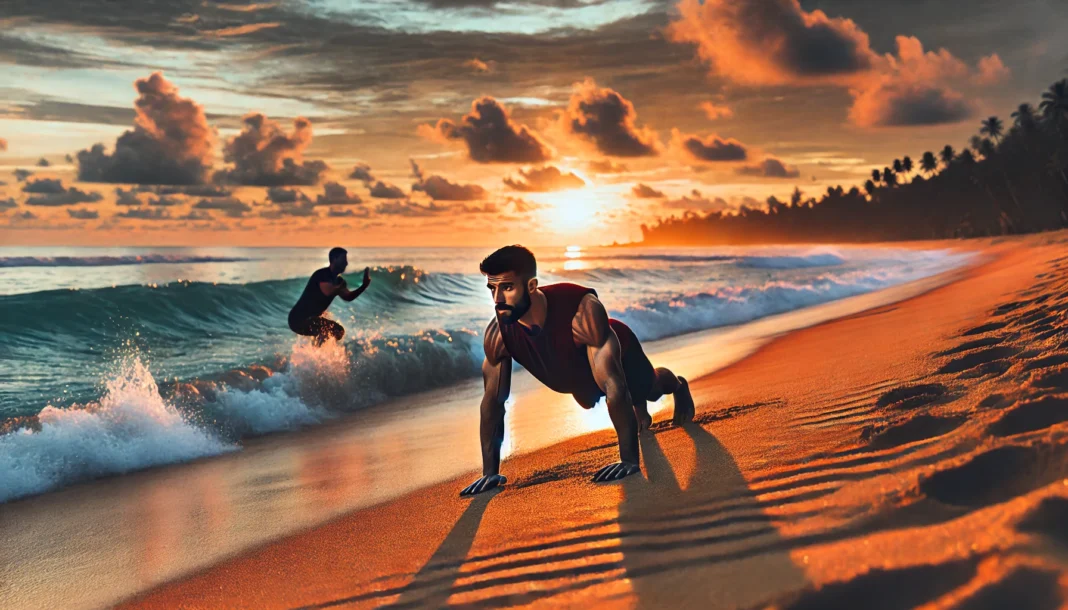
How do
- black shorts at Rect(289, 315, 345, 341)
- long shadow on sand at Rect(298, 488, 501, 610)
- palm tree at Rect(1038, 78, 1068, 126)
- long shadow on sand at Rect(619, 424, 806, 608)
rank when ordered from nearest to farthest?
long shadow on sand at Rect(619, 424, 806, 608) → long shadow on sand at Rect(298, 488, 501, 610) → black shorts at Rect(289, 315, 345, 341) → palm tree at Rect(1038, 78, 1068, 126)

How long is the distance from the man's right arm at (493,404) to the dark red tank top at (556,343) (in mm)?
93

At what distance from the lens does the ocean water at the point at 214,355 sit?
22.4 feet

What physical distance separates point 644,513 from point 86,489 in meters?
4.75

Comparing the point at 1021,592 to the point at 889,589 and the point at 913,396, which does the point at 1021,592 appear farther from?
the point at 913,396

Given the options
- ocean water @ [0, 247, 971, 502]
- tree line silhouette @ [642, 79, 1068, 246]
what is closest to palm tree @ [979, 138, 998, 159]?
tree line silhouette @ [642, 79, 1068, 246]

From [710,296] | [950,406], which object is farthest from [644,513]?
[710,296]

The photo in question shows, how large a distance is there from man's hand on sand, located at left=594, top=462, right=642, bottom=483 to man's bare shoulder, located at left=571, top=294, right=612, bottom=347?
2.28ft

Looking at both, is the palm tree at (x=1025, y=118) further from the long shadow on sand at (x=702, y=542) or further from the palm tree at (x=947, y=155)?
the long shadow on sand at (x=702, y=542)

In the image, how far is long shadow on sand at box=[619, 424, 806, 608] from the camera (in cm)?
262

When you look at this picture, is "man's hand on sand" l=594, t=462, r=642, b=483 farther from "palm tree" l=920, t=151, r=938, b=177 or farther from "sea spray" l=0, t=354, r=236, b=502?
"palm tree" l=920, t=151, r=938, b=177

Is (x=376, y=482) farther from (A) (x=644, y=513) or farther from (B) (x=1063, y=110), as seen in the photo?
(B) (x=1063, y=110)

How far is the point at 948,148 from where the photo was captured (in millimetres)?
110438

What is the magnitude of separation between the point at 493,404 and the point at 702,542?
179cm

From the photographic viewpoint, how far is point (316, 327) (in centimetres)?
828
